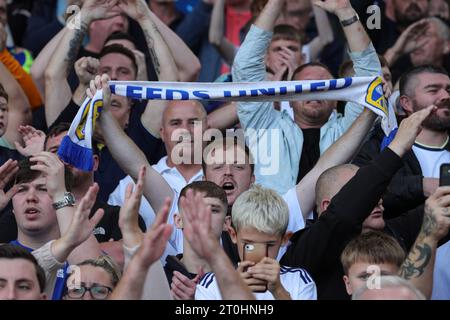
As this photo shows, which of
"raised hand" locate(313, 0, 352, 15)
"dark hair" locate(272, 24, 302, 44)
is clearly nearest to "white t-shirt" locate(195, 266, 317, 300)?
"raised hand" locate(313, 0, 352, 15)

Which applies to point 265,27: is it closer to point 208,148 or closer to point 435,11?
point 208,148

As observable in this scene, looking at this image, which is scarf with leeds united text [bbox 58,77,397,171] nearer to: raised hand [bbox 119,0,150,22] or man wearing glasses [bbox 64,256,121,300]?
raised hand [bbox 119,0,150,22]

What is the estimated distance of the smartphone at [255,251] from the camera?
20.2ft

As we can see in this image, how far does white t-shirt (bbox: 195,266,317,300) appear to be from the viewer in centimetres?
607

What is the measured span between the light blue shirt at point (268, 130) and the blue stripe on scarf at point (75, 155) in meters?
1.48

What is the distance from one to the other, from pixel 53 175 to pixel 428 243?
2.08m

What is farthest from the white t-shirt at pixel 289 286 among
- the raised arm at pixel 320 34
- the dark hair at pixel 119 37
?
the raised arm at pixel 320 34

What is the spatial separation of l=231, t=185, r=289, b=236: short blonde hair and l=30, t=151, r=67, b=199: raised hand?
977 mm

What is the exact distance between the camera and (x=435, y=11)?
11148mm

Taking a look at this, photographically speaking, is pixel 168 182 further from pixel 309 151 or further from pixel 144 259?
pixel 144 259

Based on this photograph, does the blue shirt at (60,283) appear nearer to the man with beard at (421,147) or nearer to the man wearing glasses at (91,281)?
the man wearing glasses at (91,281)
